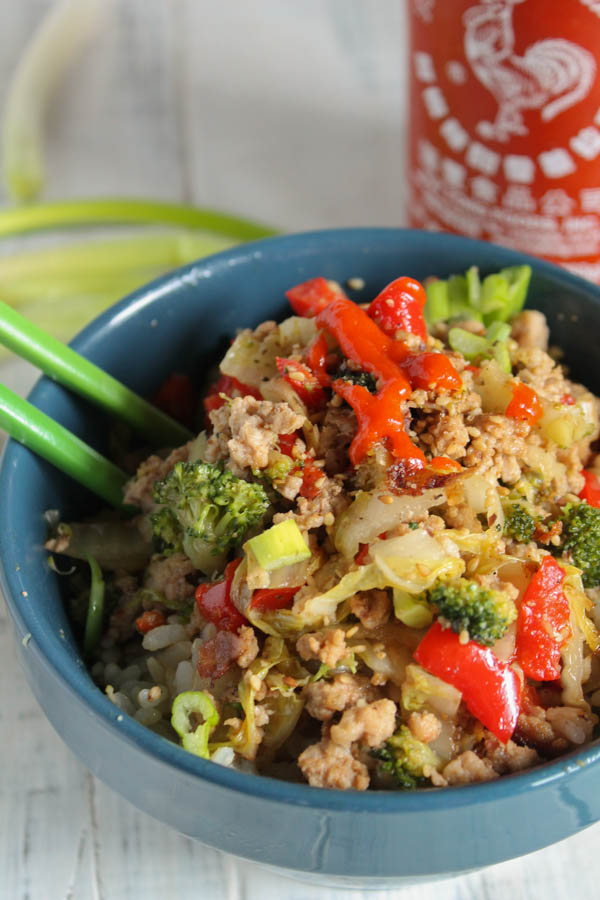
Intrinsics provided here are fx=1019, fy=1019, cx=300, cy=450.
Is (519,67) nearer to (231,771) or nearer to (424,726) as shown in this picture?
(424,726)

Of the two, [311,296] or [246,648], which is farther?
[311,296]

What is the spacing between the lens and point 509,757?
234cm

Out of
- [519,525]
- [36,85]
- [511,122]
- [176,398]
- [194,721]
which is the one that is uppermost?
[511,122]

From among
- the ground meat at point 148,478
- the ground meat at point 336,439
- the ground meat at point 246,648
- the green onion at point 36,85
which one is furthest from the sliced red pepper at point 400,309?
the green onion at point 36,85

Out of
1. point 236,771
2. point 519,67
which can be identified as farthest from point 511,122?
point 236,771

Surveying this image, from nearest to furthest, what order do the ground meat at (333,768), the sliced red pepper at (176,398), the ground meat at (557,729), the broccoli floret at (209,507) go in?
1. the ground meat at (333,768)
2. the ground meat at (557,729)
3. the broccoli floret at (209,507)
4. the sliced red pepper at (176,398)

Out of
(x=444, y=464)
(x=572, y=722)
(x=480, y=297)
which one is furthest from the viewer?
(x=480, y=297)

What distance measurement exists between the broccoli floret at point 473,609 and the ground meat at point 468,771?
0.27 metres

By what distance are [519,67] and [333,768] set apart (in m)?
2.35

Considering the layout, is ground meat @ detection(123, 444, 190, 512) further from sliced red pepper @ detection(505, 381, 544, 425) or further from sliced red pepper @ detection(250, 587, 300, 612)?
sliced red pepper @ detection(505, 381, 544, 425)

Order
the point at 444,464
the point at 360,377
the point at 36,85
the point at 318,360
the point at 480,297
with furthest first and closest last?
1. the point at 36,85
2. the point at 480,297
3. the point at 318,360
4. the point at 360,377
5. the point at 444,464

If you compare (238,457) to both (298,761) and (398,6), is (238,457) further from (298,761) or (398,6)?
(398,6)

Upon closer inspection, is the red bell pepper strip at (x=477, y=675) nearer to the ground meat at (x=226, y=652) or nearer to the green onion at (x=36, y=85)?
the ground meat at (x=226, y=652)

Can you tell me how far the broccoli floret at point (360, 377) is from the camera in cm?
261
